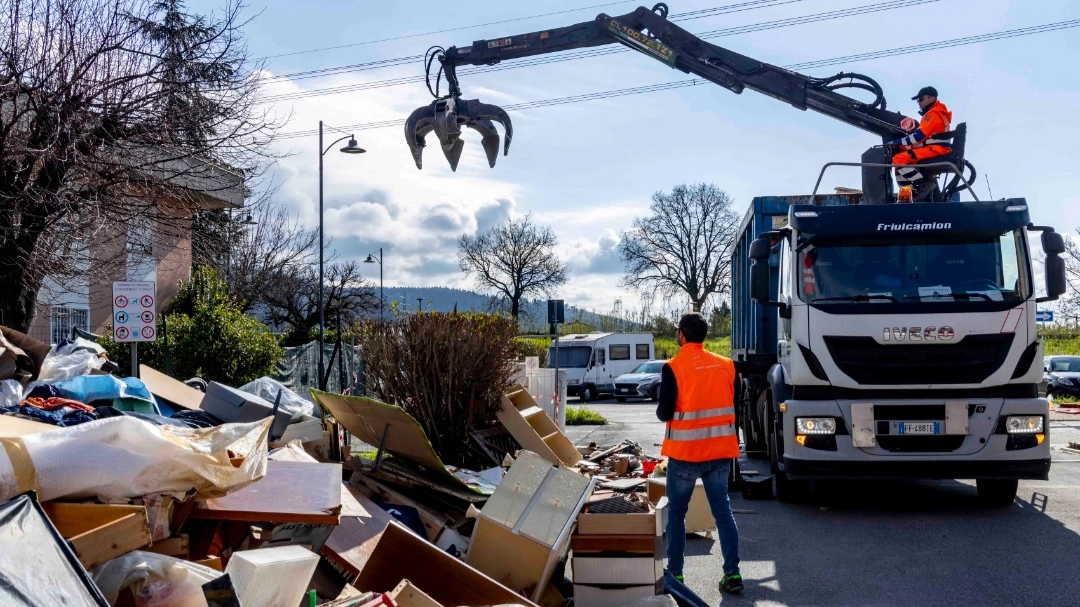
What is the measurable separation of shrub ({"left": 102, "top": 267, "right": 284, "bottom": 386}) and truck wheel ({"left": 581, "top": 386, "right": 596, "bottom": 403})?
49.6 feet

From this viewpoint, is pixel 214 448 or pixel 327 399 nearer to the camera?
pixel 214 448

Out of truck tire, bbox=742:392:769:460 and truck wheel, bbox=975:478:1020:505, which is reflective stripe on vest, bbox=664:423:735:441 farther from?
truck tire, bbox=742:392:769:460

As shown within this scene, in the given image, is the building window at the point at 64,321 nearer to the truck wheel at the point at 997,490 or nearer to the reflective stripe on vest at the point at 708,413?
the reflective stripe on vest at the point at 708,413

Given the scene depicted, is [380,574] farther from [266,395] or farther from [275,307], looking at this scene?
[275,307]

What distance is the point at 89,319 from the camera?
2317 centimetres

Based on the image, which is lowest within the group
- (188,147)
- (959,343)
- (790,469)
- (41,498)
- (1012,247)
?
(790,469)

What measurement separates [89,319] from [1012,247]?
2117 cm

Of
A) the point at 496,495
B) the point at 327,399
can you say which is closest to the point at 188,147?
the point at 327,399

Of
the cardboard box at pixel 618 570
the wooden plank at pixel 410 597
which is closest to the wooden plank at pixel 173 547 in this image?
the wooden plank at pixel 410 597

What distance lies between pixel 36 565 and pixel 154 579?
766 millimetres

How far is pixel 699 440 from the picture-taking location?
20.0ft

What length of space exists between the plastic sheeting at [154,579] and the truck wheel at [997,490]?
304 inches

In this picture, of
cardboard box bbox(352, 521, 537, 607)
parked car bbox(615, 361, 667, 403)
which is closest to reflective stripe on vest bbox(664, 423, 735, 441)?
cardboard box bbox(352, 521, 537, 607)

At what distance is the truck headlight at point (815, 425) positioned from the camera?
850 cm
